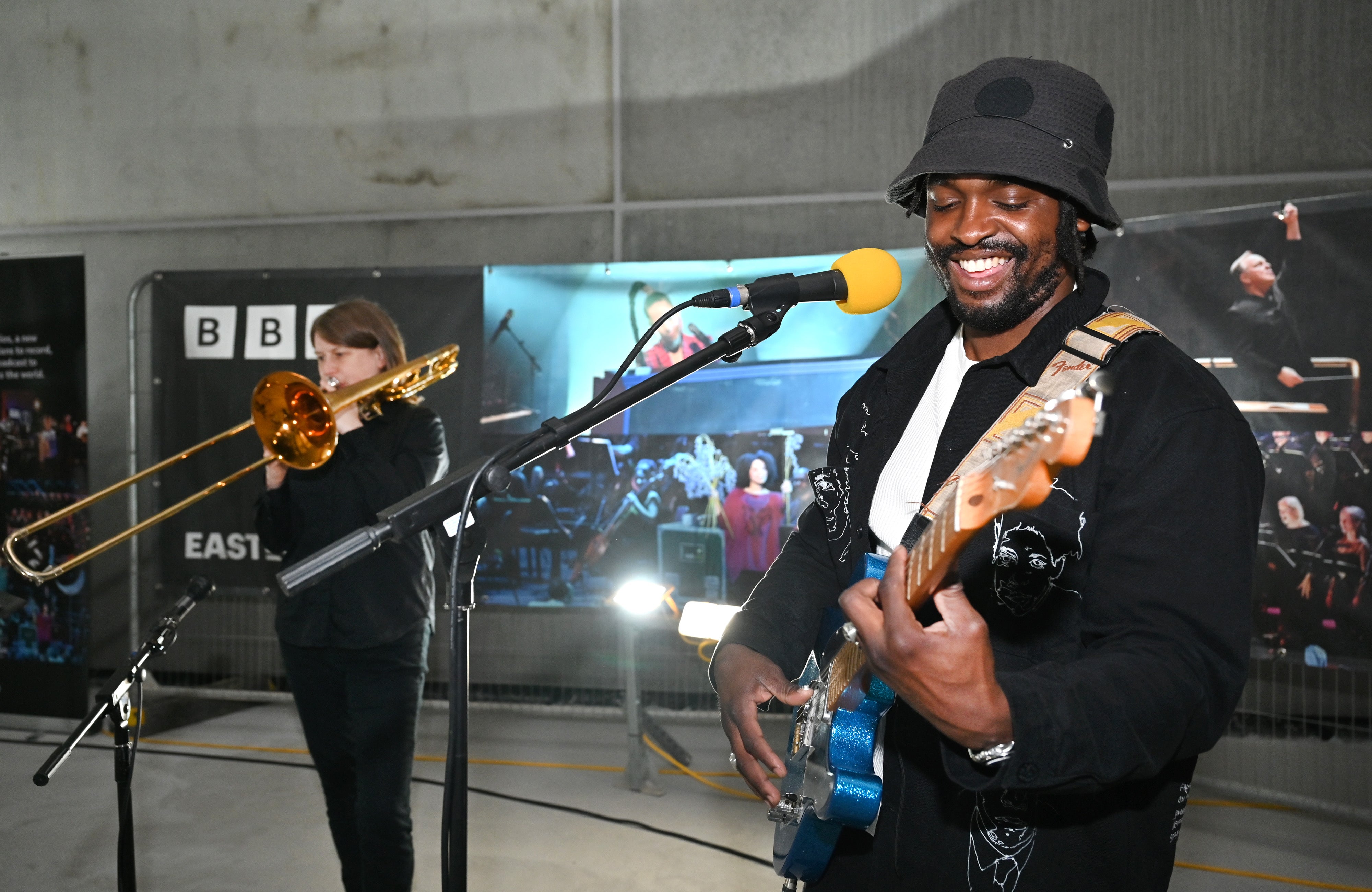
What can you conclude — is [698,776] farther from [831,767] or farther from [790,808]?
[831,767]

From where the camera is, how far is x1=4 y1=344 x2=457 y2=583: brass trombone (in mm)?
2709

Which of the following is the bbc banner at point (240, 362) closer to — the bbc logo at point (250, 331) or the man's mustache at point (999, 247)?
the bbc logo at point (250, 331)

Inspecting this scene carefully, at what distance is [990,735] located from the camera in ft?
3.35

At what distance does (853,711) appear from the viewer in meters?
1.42

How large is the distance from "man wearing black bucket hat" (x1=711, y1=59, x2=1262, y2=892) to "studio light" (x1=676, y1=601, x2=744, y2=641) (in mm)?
1921

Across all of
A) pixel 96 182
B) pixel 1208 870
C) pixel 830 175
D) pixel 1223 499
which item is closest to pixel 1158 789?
pixel 1223 499

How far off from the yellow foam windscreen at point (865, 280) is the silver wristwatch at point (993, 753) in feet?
2.63

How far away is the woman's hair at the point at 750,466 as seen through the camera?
4793 millimetres

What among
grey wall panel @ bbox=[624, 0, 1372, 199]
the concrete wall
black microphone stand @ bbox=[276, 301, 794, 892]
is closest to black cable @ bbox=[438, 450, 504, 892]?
black microphone stand @ bbox=[276, 301, 794, 892]

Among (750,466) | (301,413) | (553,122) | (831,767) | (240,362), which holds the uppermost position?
(553,122)

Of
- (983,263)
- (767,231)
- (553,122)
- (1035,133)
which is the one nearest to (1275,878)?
(983,263)

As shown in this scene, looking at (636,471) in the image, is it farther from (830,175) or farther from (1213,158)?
(1213,158)

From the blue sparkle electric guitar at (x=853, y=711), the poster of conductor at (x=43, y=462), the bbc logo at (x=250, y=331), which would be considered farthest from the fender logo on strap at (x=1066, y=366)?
the poster of conductor at (x=43, y=462)

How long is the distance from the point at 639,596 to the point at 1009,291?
9.23ft
